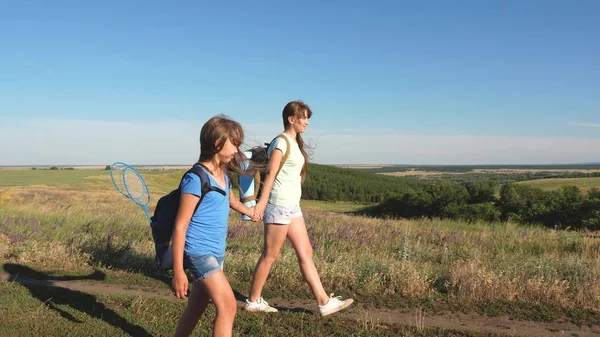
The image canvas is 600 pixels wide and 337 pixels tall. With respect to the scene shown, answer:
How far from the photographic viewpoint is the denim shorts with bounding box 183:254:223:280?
3.56m

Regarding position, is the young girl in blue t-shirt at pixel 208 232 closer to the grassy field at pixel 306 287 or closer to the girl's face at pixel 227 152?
the girl's face at pixel 227 152

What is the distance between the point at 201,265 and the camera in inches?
140

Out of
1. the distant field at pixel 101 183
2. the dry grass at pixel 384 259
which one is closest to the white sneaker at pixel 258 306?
the dry grass at pixel 384 259

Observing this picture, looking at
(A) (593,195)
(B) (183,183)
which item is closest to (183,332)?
(B) (183,183)

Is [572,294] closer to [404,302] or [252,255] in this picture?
[404,302]

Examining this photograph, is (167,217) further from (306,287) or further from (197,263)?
(306,287)

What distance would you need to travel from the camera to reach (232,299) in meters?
3.57

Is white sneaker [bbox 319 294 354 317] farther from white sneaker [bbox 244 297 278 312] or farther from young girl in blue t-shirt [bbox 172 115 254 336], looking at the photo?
young girl in blue t-shirt [bbox 172 115 254 336]

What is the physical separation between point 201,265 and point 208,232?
0.24m

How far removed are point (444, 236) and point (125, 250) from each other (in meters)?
7.03

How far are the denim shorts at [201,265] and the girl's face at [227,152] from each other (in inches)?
28.8

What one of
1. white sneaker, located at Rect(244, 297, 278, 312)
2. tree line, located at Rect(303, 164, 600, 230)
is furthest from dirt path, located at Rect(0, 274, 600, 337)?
tree line, located at Rect(303, 164, 600, 230)

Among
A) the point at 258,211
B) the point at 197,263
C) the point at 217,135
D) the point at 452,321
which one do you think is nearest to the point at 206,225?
the point at 197,263

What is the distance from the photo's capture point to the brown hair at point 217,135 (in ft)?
12.0
